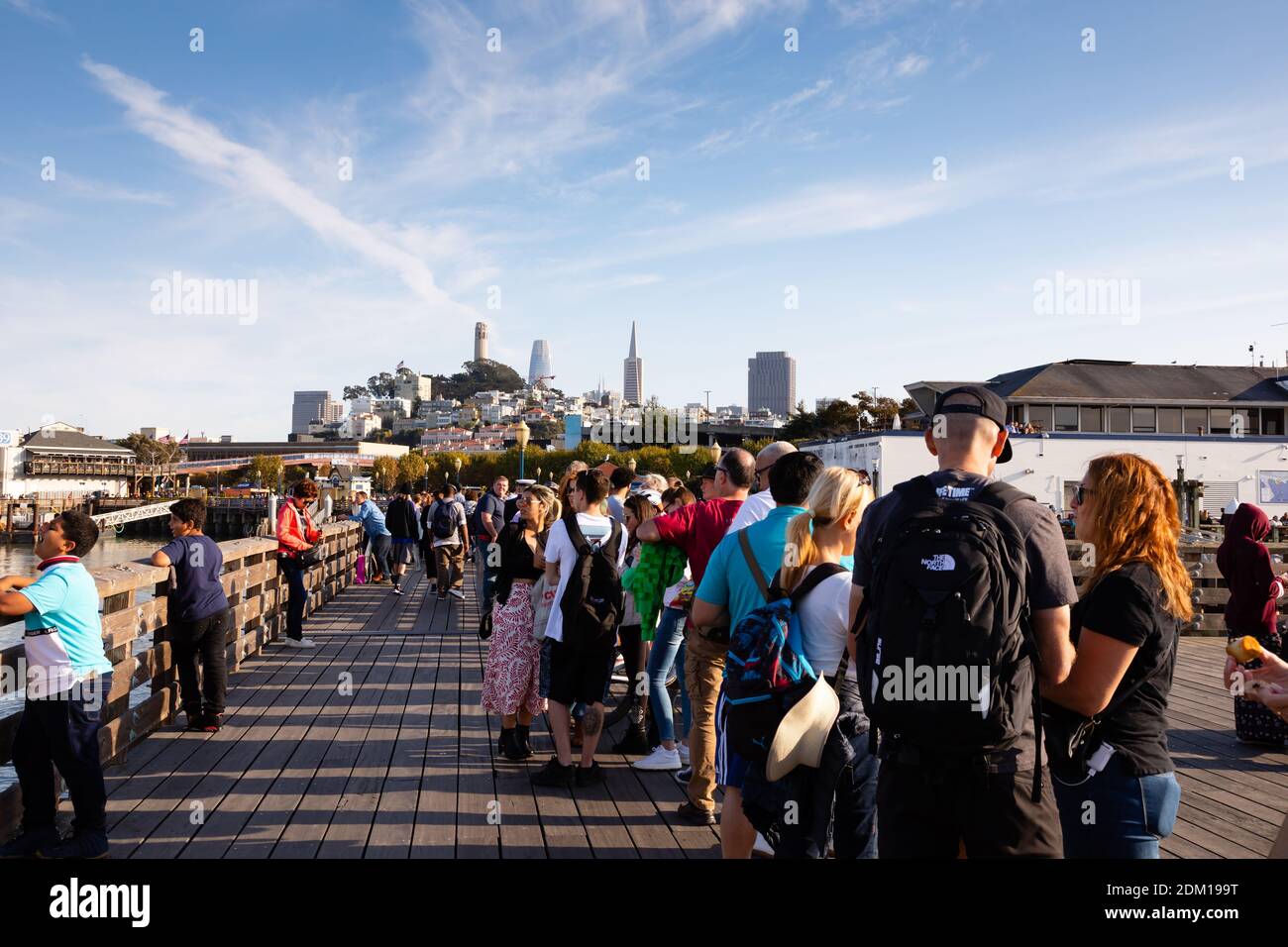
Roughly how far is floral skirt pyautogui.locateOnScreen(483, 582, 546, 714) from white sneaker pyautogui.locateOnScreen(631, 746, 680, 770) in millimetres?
908

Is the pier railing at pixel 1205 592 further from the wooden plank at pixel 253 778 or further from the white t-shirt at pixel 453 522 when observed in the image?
the wooden plank at pixel 253 778

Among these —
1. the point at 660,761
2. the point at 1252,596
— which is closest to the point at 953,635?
the point at 660,761

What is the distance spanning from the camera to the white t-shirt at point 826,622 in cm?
328

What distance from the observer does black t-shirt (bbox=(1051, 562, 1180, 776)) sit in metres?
2.70

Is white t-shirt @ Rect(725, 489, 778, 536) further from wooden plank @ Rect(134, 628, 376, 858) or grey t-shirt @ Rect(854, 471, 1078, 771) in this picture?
wooden plank @ Rect(134, 628, 376, 858)

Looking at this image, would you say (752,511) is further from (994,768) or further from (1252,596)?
(1252,596)

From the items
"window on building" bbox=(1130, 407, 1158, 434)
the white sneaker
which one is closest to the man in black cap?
the white sneaker

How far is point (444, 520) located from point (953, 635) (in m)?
12.9

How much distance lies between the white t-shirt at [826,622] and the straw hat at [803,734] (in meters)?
0.16

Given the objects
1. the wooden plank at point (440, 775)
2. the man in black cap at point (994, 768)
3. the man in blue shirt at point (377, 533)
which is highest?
the man in black cap at point (994, 768)

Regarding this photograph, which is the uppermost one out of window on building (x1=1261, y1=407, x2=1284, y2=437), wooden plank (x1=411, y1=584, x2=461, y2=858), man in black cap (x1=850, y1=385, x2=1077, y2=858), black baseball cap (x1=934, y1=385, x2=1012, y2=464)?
window on building (x1=1261, y1=407, x2=1284, y2=437)

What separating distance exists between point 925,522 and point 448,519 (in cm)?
1279

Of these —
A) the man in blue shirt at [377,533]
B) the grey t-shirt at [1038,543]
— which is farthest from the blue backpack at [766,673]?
the man in blue shirt at [377,533]
